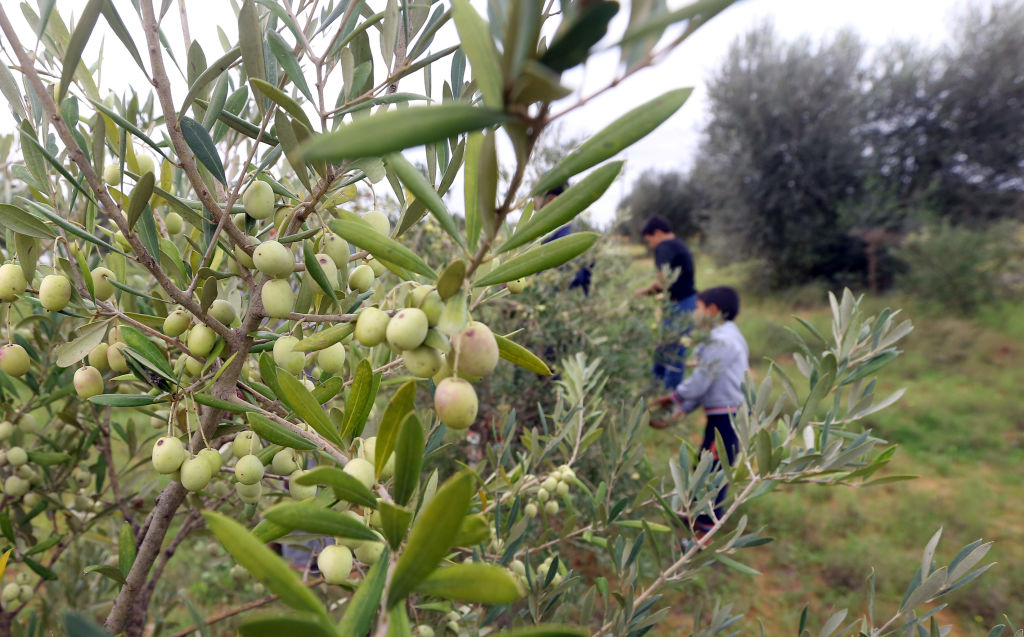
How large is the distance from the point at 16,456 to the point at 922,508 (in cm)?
538

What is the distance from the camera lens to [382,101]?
1.84 ft

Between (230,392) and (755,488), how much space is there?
0.88m

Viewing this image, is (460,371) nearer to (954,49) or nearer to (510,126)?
(510,126)

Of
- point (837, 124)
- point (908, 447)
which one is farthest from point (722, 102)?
point (908, 447)

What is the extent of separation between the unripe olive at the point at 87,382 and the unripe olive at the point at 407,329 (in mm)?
454

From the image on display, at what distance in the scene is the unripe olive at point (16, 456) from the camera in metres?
1.00

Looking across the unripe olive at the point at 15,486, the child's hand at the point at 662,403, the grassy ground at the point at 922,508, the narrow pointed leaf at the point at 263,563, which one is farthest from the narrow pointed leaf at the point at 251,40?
the child's hand at the point at 662,403

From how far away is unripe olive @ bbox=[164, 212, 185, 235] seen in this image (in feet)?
2.83

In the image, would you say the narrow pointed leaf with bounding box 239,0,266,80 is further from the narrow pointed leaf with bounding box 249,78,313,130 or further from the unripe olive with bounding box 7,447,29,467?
the unripe olive with bounding box 7,447,29,467

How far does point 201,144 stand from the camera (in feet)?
1.76

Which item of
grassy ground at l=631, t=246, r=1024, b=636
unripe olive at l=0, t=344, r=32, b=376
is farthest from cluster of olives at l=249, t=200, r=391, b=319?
grassy ground at l=631, t=246, r=1024, b=636

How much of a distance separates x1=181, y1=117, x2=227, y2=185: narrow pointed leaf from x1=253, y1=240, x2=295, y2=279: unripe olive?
11 centimetres

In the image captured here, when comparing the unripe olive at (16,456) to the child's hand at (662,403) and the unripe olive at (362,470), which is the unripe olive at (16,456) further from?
the child's hand at (662,403)

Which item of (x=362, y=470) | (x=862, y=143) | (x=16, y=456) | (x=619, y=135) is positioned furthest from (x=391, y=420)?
(x=862, y=143)
